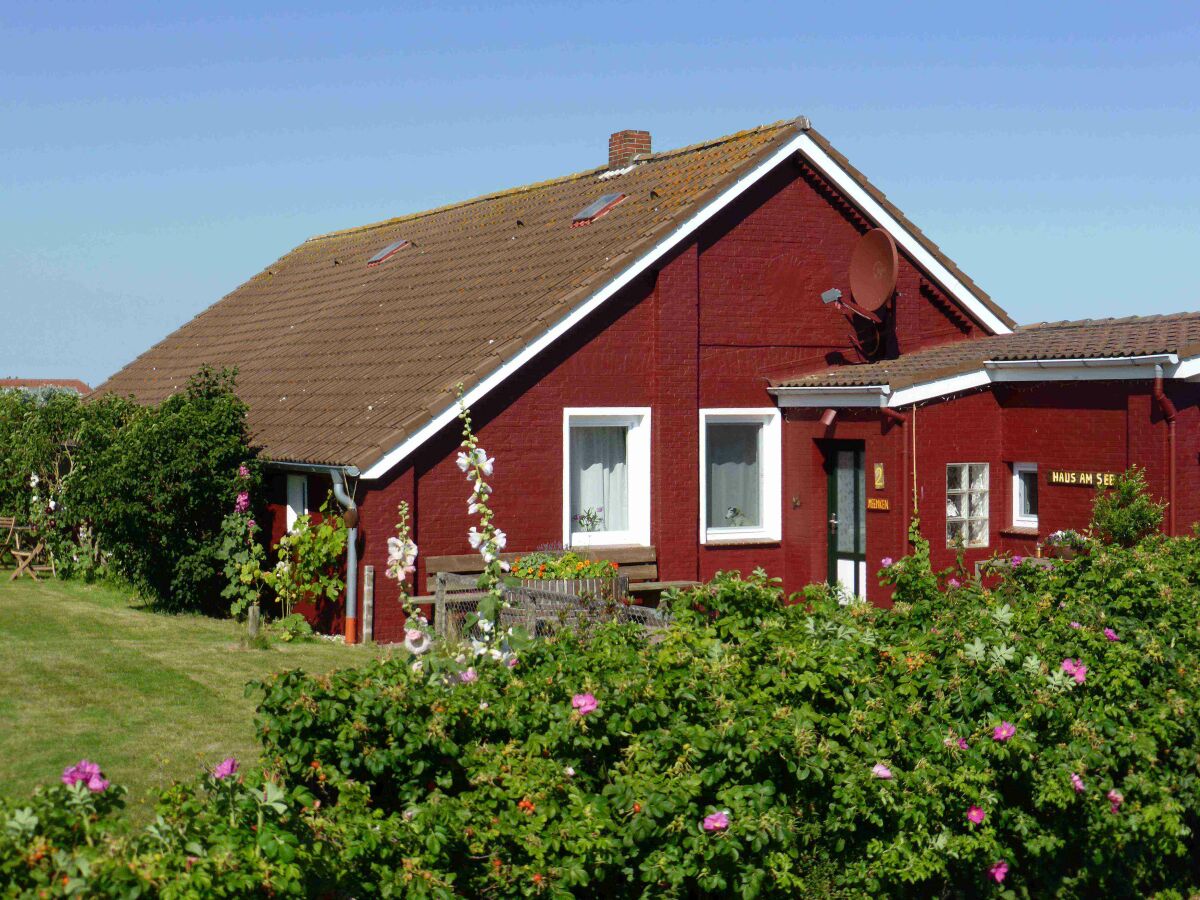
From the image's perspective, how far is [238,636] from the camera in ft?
51.7

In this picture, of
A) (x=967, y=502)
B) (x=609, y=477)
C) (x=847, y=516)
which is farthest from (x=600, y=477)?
(x=967, y=502)

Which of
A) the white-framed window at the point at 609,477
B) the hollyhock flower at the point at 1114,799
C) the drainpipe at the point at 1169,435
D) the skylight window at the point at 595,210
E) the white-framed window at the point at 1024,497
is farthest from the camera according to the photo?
the skylight window at the point at 595,210

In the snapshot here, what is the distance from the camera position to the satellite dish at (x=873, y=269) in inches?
714

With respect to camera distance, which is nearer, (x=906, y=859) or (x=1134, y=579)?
(x=906, y=859)

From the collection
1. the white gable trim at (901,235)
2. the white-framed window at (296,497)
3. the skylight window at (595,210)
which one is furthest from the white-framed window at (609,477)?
the white gable trim at (901,235)

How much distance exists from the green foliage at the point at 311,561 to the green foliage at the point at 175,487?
1.08m

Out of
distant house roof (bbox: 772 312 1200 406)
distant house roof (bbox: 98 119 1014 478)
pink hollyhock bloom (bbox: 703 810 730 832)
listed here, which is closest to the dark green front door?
distant house roof (bbox: 772 312 1200 406)

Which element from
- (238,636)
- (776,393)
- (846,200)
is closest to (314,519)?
(238,636)

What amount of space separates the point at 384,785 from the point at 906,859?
280 cm

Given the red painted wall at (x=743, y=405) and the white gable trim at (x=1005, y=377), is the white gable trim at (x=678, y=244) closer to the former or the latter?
the red painted wall at (x=743, y=405)

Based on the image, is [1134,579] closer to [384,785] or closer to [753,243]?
[384,785]

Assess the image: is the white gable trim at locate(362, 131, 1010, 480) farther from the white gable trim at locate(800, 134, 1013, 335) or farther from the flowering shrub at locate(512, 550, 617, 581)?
the flowering shrub at locate(512, 550, 617, 581)

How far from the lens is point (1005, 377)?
685 inches

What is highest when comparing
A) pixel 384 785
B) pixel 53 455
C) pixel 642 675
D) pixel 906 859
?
pixel 53 455
